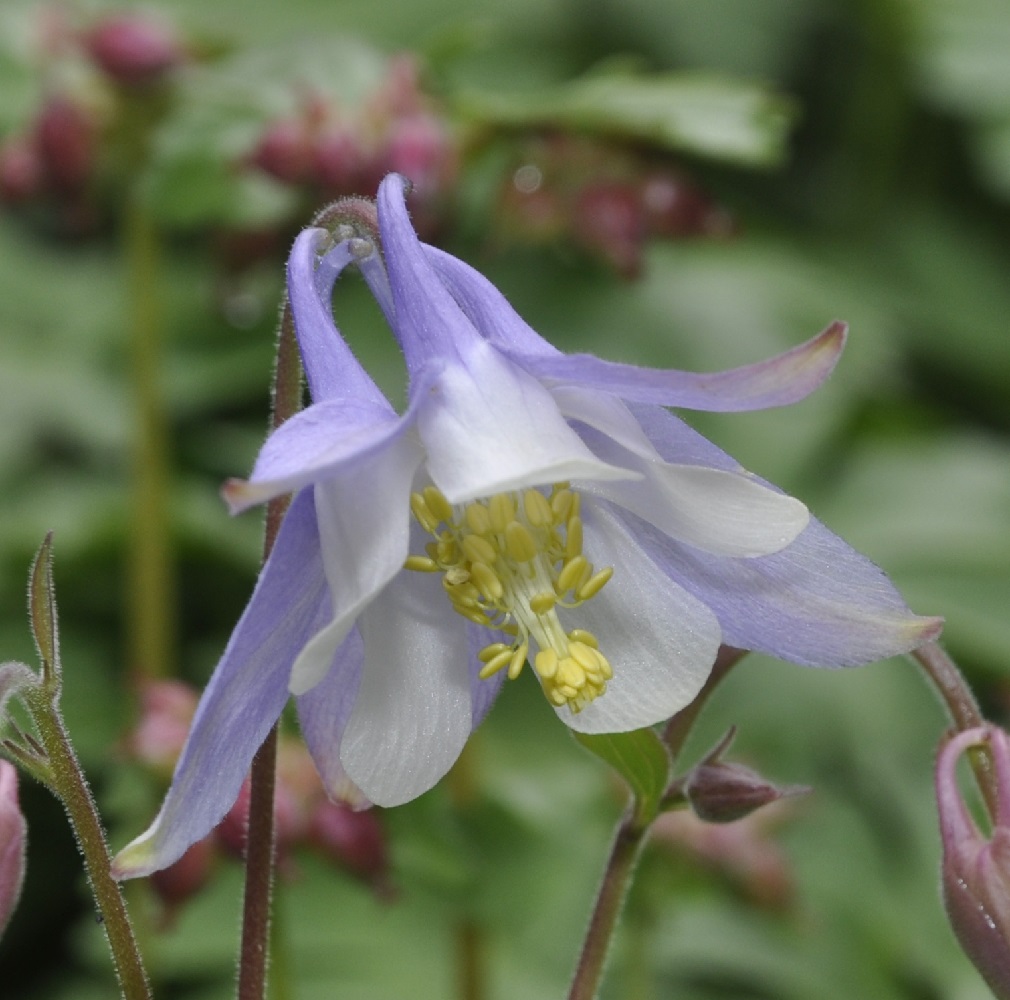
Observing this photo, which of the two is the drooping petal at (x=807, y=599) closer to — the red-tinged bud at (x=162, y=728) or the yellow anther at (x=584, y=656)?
the yellow anther at (x=584, y=656)

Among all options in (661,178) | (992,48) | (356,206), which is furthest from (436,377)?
(992,48)

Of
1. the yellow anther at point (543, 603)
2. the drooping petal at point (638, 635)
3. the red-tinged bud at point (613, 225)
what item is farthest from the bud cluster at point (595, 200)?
the yellow anther at point (543, 603)

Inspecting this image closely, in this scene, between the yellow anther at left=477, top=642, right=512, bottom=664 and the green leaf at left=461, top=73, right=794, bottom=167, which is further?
the green leaf at left=461, top=73, right=794, bottom=167

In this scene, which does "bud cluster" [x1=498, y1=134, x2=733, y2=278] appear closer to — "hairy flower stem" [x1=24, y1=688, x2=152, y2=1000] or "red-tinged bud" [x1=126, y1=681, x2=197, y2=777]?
"red-tinged bud" [x1=126, y1=681, x2=197, y2=777]

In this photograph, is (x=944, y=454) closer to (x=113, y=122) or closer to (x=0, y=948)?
(x=113, y=122)

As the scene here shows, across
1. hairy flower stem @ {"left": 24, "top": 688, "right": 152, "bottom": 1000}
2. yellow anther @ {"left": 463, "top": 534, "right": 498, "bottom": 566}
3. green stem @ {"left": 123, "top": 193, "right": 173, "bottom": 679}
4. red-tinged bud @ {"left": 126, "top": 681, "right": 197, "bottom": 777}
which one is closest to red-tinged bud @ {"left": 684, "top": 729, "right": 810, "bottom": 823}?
yellow anther @ {"left": 463, "top": 534, "right": 498, "bottom": 566}

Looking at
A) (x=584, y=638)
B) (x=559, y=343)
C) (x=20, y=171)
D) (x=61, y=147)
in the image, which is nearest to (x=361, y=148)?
(x=61, y=147)

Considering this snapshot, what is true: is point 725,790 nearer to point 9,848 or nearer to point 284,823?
point 9,848
